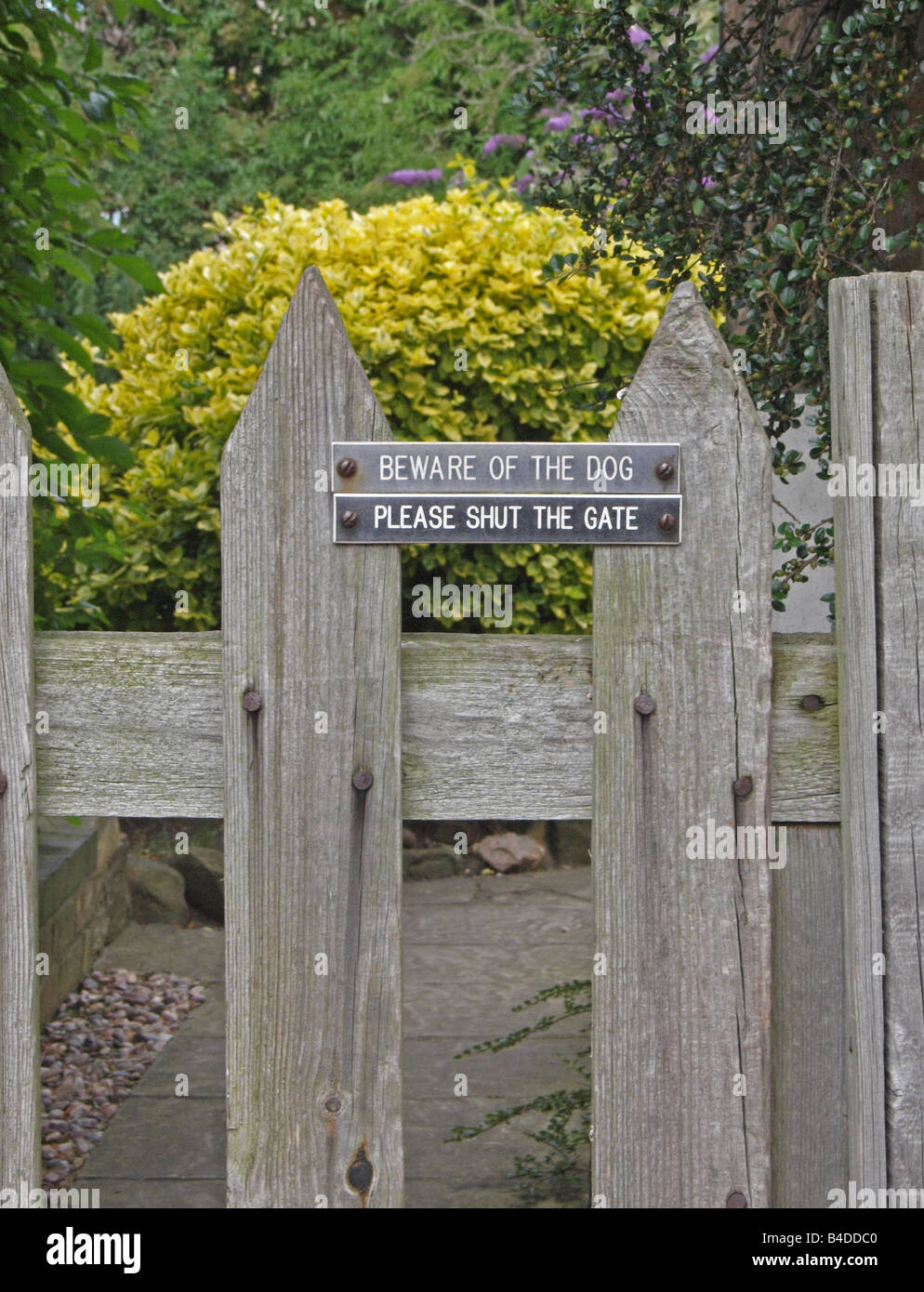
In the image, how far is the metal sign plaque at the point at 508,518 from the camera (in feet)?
5.35

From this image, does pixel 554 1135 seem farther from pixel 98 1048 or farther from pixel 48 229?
pixel 48 229

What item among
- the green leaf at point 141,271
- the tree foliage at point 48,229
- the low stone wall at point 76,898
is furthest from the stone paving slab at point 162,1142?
the green leaf at point 141,271

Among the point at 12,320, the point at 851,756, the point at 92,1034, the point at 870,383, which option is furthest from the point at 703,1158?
the point at 92,1034

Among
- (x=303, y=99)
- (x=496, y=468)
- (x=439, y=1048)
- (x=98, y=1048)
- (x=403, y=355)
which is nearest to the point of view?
(x=496, y=468)

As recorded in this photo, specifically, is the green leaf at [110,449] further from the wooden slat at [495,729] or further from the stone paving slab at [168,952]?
the stone paving slab at [168,952]

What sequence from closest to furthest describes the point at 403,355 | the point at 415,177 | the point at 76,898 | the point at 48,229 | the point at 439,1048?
the point at 48,229 < the point at 439,1048 < the point at 76,898 < the point at 403,355 < the point at 415,177

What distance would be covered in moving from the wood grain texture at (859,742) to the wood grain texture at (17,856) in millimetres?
1018

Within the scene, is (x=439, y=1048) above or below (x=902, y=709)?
below

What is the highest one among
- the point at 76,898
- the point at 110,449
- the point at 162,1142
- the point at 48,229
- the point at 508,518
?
the point at 48,229

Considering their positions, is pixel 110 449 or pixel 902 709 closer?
pixel 902 709

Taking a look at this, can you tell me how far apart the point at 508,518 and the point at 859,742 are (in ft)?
1.68

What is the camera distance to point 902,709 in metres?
1.66

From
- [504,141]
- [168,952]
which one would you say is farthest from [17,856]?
[504,141]

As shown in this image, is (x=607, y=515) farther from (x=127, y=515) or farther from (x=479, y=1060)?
(x=127, y=515)
